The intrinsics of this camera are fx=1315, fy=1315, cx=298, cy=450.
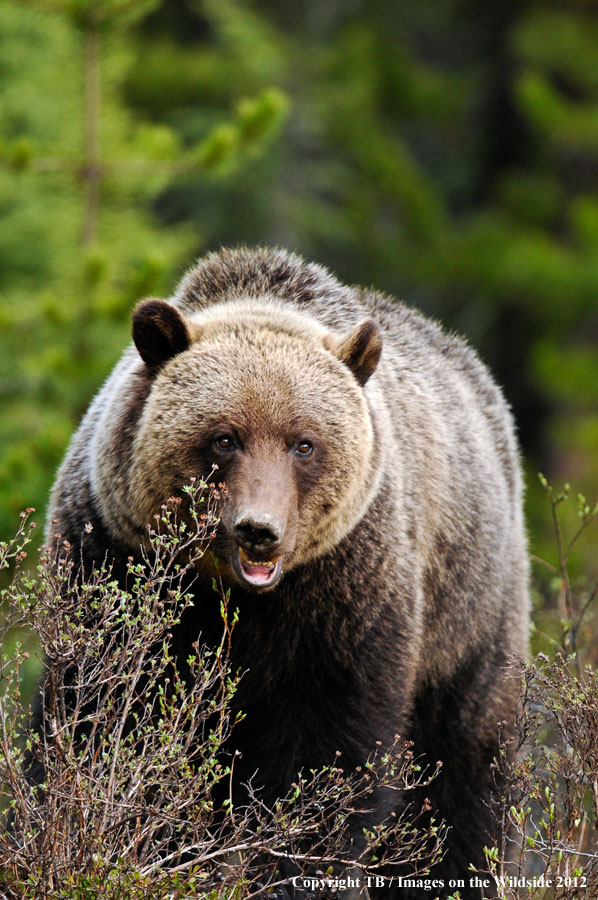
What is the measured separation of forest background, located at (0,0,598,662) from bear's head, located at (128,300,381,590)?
9.91m

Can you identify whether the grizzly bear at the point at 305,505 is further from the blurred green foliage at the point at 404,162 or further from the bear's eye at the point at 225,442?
the blurred green foliage at the point at 404,162

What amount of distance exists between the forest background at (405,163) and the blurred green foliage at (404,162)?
0.04m

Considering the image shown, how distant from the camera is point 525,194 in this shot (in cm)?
2231

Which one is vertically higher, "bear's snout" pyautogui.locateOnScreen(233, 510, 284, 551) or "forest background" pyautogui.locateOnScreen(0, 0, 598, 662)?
"forest background" pyautogui.locateOnScreen(0, 0, 598, 662)

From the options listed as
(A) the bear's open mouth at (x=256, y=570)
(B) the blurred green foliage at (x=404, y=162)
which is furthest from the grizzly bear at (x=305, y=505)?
(B) the blurred green foliage at (x=404, y=162)

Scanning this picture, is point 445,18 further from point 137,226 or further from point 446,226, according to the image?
point 137,226

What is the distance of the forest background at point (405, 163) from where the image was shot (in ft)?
63.4

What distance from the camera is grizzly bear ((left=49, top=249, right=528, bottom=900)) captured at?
5.47 meters

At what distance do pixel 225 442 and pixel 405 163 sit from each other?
17.9 metres

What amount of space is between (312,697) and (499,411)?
2.74 metres

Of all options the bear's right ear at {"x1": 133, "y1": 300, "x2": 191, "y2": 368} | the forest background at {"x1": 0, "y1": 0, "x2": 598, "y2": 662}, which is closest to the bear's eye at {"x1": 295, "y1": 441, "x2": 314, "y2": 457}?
the bear's right ear at {"x1": 133, "y1": 300, "x2": 191, "y2": 368}

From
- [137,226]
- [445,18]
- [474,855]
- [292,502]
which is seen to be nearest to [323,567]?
[292,502]

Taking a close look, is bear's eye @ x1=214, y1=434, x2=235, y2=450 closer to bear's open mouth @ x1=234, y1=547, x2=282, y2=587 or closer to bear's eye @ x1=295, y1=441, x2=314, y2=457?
bear's eye @ x1=295, y1=441, x2=314, y2=457

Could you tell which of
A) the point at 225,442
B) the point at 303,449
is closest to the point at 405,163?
the point at 303,449
